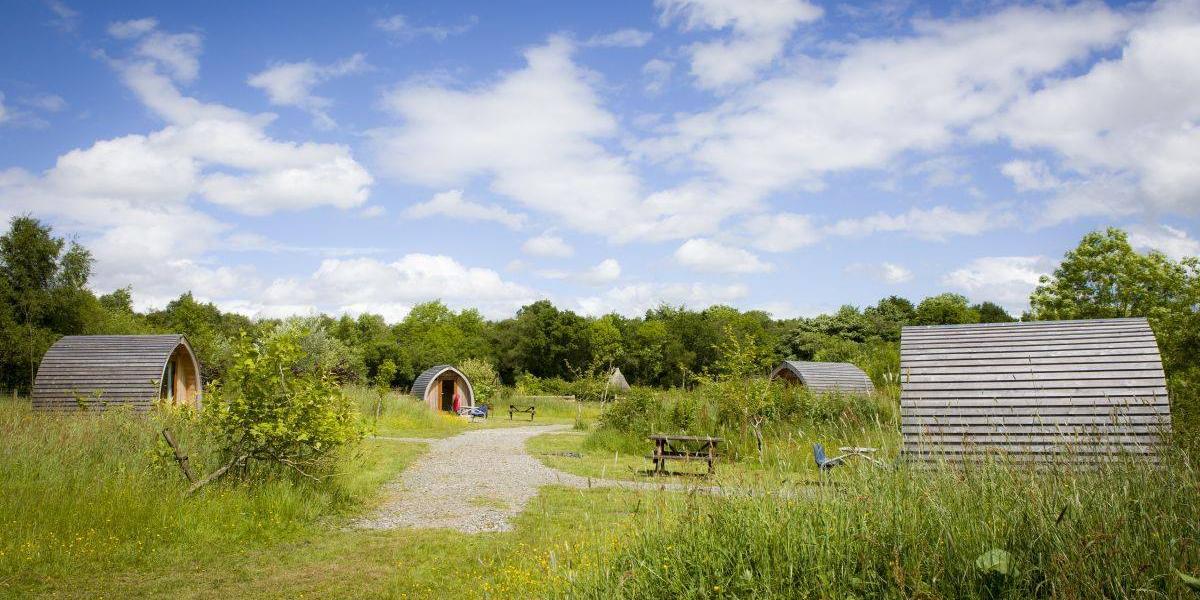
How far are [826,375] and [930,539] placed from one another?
21.9 metres

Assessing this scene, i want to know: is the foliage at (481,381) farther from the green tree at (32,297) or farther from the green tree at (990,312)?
the green tree at (990,312)

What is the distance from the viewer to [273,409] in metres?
9.16

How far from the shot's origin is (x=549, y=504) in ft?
32.5

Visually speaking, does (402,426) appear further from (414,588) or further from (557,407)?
(414,588)

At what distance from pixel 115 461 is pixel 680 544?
25.6 feet

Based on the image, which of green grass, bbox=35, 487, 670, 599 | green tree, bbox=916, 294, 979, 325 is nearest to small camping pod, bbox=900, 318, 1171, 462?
green grass, bbox=35, 487, 670, 599

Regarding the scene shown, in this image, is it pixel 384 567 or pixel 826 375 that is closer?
pixel 384 567

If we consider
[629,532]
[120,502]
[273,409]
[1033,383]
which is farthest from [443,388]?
[629,532]

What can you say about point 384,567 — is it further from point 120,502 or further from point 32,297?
point 32,297

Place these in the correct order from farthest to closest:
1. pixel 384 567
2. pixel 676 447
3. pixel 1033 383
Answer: pixel 676 447 < pixel 1033 383 < pixel 384 567

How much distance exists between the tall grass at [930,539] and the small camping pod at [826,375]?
19.3 metres

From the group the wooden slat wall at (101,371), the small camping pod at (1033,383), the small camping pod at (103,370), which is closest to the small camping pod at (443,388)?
the small camping pod at (103,370)

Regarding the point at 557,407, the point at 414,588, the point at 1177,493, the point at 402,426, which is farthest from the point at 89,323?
the point at 1177,493

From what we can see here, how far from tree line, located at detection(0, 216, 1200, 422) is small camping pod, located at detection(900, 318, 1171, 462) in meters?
2.91
